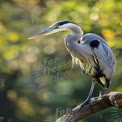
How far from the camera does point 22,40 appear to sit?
220 inches

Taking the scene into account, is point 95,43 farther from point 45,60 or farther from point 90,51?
point 45,60

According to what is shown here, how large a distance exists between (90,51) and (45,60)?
2508mm

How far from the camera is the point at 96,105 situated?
307 centimetres

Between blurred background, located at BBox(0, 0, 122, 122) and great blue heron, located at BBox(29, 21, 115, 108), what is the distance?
3.32 ft

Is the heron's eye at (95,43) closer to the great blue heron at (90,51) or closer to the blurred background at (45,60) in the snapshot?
the great blue heron at (90,51)

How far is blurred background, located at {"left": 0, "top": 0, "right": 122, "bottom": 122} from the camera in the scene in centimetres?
461

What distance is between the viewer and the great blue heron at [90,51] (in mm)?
3242

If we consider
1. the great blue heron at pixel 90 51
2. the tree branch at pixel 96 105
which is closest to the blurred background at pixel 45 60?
the great blue heron at pixel 90 51

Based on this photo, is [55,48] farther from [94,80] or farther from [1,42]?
[94,80]

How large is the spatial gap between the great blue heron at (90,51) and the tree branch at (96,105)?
0.14 meters

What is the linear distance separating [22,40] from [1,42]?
0.23m

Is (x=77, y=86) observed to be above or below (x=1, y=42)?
below

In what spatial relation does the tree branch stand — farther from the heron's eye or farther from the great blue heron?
the heron's eye

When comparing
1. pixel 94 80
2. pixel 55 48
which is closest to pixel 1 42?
pixel 55 48
